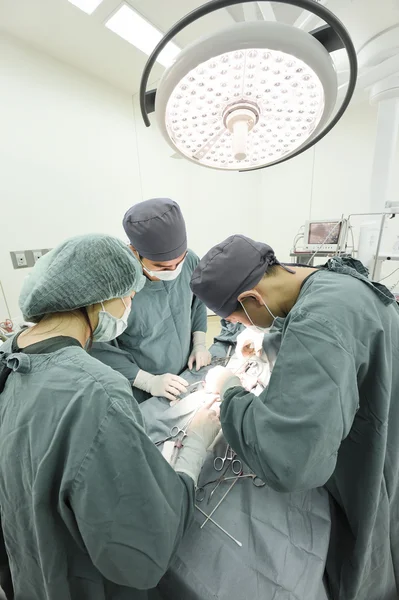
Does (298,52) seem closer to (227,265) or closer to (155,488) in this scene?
(227,265)

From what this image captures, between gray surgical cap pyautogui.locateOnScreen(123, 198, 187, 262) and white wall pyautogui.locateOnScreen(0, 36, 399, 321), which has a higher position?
white wall pyautogui.locateOnScreen(0, 36, 399, 321)

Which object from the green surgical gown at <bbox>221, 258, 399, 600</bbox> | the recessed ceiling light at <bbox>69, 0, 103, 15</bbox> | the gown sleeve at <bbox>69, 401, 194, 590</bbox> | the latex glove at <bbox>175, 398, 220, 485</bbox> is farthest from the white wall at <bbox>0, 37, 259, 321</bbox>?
the green surgical gown at <bbox>221, 258, 399, 600</bbox>

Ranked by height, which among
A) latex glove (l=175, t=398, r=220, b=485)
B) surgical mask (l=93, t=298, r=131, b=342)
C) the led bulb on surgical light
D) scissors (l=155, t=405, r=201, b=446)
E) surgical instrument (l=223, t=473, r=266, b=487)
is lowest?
surgical instrument (l=223, t=473, r=266, b=487)

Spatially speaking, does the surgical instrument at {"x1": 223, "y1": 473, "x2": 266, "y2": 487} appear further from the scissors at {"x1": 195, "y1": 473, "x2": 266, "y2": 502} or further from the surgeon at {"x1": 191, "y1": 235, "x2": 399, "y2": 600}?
the surgeon at {"x1": 191, "y1": 235, "x2": 399, "y2": 600}

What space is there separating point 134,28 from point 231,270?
219 centimetres

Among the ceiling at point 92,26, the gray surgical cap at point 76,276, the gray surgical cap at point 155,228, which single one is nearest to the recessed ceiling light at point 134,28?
the ceiling at point 92,26

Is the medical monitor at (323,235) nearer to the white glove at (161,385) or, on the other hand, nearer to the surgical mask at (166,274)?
the surgical mask at (166,274)

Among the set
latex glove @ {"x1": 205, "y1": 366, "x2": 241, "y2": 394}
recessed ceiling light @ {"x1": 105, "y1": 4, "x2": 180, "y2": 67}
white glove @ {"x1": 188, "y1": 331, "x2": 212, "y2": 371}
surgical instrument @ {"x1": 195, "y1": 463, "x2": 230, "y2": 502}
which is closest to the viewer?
surgical instrument @ {"x1": 195, "y1": 463, "x2": 230, "y2": 502}

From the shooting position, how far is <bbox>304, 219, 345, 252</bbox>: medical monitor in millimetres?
2191

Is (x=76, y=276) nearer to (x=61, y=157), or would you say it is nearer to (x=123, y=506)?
(x=123, y=506)

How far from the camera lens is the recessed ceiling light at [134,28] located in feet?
5.58

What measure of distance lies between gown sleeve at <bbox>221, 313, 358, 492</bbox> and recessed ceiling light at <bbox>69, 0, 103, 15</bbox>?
2361mm

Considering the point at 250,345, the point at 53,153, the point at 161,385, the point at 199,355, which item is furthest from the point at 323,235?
the point at 53,153

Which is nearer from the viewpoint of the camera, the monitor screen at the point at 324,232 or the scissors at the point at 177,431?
the scissors at the point at 177,431
